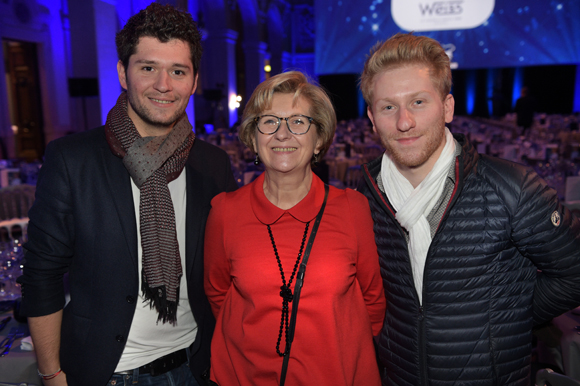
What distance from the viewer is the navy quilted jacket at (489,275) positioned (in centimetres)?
138

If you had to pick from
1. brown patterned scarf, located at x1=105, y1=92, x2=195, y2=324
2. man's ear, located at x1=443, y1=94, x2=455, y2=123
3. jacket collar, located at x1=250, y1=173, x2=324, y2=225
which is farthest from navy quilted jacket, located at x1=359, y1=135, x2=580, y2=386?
brown patterned scarf, located at x1=105, y1=92, x2=195, y2=324

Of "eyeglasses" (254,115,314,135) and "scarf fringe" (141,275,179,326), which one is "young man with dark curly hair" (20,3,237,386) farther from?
"eyeglasses" (254,115,314,135)

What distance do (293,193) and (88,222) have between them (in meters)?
0.74

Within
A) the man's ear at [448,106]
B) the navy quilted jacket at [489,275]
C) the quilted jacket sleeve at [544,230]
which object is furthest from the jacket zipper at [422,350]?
the man's ear at [448,106]

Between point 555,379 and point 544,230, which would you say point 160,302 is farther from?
point 555,379

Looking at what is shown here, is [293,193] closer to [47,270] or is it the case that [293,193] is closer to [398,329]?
[398,329]

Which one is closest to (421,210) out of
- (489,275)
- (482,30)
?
(489,275)

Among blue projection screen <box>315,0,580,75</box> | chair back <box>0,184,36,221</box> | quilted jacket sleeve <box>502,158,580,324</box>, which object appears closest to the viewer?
quilted jacket sleeve <box>502,158,580,324</box>

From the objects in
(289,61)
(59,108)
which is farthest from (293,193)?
(289,61)

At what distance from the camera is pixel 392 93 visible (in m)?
1.47

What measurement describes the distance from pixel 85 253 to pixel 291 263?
0.73 m

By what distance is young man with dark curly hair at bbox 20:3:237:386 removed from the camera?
1404mm

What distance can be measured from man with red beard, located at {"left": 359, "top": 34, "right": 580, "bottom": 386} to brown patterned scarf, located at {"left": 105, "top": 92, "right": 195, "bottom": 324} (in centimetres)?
83

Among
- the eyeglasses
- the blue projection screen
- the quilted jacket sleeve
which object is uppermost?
the blue projection screen
